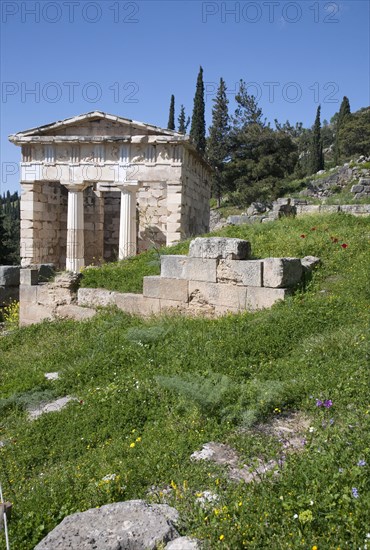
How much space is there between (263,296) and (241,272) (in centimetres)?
60

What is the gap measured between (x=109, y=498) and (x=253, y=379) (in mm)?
2367

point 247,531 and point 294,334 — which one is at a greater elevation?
point 294,334

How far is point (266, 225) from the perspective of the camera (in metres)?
13.4

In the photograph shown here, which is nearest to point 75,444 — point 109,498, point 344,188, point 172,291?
point 109,498

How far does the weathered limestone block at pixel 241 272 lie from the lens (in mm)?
8523

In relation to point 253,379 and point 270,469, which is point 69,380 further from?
point 270,469

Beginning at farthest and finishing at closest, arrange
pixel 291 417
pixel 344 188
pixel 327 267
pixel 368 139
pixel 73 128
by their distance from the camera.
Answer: pixel 368 139 < pixel 344 188 < pixel 73 128 < pixel 327 267 < pixel 291 417

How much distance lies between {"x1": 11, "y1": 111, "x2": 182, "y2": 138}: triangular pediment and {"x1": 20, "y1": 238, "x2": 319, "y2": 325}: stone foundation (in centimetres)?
892

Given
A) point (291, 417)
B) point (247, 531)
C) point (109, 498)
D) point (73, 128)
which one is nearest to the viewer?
point (247, 531)

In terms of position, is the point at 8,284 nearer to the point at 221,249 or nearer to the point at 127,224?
the point at 127,224

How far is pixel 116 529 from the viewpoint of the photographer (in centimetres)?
339

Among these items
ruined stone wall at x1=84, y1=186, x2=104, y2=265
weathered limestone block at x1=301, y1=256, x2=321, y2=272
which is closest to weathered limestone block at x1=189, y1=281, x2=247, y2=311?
weathered limestone block at x1=301, y1=256, x2=321, y2=272

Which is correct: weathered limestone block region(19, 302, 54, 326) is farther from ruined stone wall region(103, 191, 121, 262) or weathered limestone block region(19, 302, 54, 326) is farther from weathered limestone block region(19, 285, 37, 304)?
ruined stone wall region(103, 191, 121, 262)

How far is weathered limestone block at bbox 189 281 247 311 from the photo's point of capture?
874 centimetres
